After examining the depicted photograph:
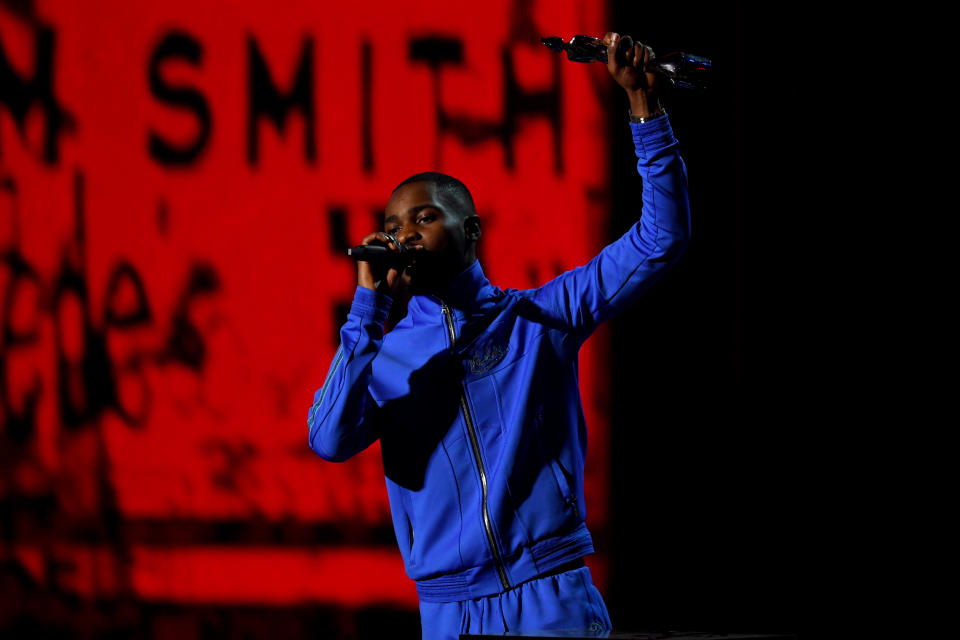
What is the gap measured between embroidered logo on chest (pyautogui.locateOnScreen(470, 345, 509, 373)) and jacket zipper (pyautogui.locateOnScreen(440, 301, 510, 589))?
42mm

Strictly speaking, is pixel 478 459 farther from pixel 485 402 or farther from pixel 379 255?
pixel 379 255

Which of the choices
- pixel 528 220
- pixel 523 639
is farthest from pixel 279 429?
pixel 523 639

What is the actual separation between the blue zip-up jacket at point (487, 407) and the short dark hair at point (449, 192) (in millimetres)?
133

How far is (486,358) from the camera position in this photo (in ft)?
5.75

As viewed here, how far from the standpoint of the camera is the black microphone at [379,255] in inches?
63.6

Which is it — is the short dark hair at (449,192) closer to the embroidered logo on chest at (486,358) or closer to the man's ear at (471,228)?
the man's ear at (471,228)

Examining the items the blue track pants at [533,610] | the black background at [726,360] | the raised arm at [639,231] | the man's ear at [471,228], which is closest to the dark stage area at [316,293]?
the black background at [726,360]

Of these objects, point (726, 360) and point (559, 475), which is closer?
point (559, 475)

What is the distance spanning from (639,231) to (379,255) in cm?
44

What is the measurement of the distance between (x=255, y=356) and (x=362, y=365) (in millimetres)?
1073

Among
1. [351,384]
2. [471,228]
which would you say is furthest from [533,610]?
[471,228]

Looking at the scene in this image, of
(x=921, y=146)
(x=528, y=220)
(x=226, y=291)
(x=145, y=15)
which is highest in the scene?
(x=145, y=15)

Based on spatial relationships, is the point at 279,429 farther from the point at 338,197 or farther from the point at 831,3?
the point at 831,3

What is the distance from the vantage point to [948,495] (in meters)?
2.58
